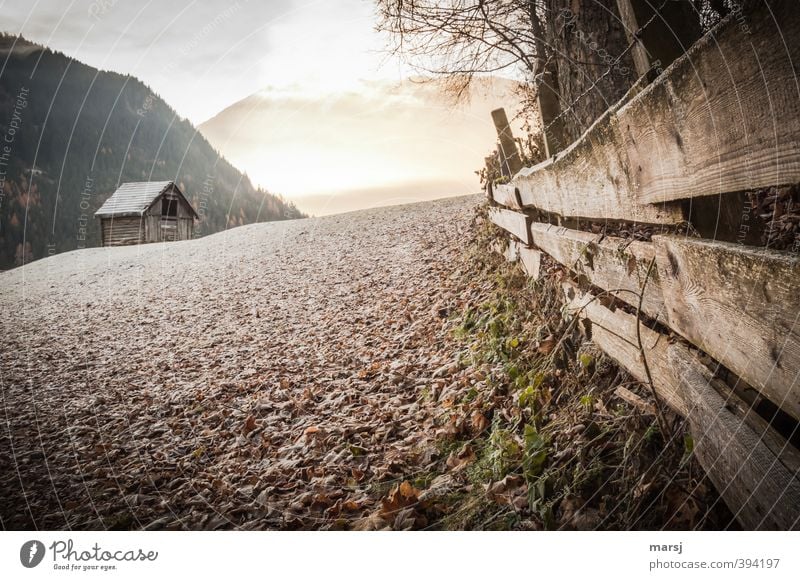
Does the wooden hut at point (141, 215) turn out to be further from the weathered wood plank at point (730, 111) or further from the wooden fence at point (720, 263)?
the weathered wood plank at point (730, 111)

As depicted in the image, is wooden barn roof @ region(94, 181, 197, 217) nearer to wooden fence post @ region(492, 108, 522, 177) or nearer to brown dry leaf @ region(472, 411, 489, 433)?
wooden fence post @ region(492, 108, 522, 177)

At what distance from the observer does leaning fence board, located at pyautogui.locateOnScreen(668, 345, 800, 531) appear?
1.27 meters

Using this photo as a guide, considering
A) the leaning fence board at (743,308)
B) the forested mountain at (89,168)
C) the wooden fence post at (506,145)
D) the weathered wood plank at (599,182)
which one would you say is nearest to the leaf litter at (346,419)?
the leaning fence board at (743,308)

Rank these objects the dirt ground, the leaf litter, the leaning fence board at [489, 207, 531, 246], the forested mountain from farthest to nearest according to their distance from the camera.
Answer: the forested mountain
the leaning fence board at [489, 207, 531, 246]
the dirt ground
the leaf litter

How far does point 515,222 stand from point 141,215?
2678 centimetres

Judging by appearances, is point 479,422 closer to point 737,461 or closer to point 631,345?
point 631,345

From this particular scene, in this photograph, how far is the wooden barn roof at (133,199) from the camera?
25438mm

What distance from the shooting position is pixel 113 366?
662cm

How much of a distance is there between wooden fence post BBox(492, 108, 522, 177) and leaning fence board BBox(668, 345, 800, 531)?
4232 millimetres

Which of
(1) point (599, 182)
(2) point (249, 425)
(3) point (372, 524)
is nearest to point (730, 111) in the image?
(1) point (599, 182)

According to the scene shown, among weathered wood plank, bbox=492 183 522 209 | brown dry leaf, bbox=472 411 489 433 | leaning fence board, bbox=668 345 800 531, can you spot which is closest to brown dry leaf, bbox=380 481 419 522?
brown dry leaf, bbox=472 411 489 433
